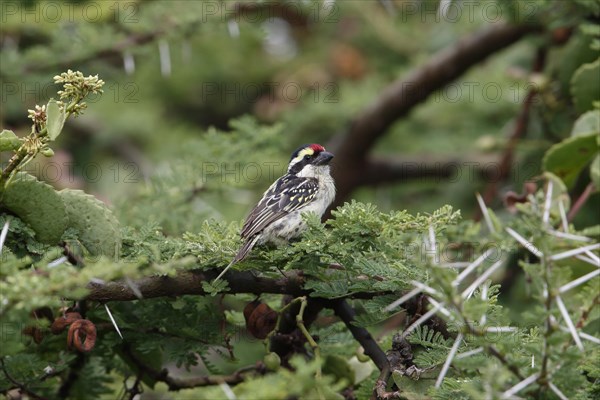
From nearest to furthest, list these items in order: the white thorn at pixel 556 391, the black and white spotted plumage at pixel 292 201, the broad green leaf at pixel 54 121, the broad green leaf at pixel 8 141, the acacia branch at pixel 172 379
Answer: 1. the white thorn at pixel 556 391
2. the broad green leaf at pixel 54 121
3. the broad green leaf at pixel 8 141
4. the acacia branch at pixel 172 379
5. the black and white spotted plumage at pixel 292 201

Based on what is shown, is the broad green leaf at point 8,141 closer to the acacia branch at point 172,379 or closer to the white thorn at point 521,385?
the acacia branch at point 172,379

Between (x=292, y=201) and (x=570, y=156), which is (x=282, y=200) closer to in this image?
(x=292, y=201)

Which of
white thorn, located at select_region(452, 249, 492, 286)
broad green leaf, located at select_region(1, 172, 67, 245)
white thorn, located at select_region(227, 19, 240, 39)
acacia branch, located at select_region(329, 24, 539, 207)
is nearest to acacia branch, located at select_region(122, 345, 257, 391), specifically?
broad green leaf, located at select_region(1, 172, 67, 245)

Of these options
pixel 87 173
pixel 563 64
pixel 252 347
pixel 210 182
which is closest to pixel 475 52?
pixel 563 64

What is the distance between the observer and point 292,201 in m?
4.95

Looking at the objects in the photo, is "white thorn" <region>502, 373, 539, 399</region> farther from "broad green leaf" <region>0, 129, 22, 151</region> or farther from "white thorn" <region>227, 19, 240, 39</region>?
"white thorn" <region>227, 19, 240, 39</region>

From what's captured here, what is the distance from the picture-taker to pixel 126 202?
5.15 metres

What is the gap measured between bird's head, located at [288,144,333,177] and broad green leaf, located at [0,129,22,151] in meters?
2.67

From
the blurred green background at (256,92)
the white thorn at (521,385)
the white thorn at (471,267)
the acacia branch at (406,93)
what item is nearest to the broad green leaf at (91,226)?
the blurred green background at (256,92)

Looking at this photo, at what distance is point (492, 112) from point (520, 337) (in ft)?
17.2

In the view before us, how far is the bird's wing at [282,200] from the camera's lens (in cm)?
445

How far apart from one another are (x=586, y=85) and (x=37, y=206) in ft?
9.52

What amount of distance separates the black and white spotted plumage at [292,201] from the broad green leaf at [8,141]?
941 mm
